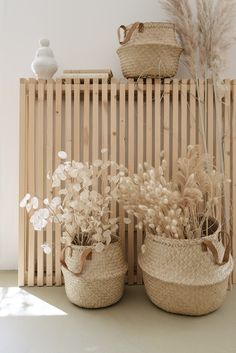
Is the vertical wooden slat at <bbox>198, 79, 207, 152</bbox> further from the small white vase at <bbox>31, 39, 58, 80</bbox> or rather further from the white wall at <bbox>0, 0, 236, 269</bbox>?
the small white vase at <bbox>31, 39, 58, 80</bbox>

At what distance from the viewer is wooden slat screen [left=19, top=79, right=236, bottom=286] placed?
201 centimetres

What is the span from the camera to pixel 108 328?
4.98 feet

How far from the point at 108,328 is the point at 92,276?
0.27 meters

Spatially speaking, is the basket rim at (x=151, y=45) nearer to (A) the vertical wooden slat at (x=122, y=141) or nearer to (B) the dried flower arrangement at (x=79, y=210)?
(A) the vertical wooden slat at (x=122, y=141)

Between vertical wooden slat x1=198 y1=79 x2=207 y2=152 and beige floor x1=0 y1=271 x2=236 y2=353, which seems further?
vertical wooden slat x1=198 y1=79 x2=207 y2=152

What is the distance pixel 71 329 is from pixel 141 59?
1.62m

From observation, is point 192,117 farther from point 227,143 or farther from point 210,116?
point 227,143

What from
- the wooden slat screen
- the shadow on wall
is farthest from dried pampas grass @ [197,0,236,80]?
the shadow on wall

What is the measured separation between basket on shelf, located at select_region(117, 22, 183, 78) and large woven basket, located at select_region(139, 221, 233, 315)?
3.56 feet

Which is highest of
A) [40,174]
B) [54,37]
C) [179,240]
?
[54,37]

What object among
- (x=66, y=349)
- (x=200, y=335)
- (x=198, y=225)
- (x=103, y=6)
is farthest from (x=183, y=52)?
(x=66, y=349)

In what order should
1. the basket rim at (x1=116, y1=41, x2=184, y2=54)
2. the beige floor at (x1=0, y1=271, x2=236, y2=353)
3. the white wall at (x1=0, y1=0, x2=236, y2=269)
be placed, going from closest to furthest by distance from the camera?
the beige floor at (x1=0, y1=271, x2=236, y2=353) → the basket rim at (x1=116, y1=41, x2=184, y2=54) → the white wall at (x1=0, y1=0, x2=236, y2=269)

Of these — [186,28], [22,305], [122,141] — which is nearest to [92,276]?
[22,305]

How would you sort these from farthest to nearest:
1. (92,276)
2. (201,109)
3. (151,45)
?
(201,109) → (151,45) → (92,276)
